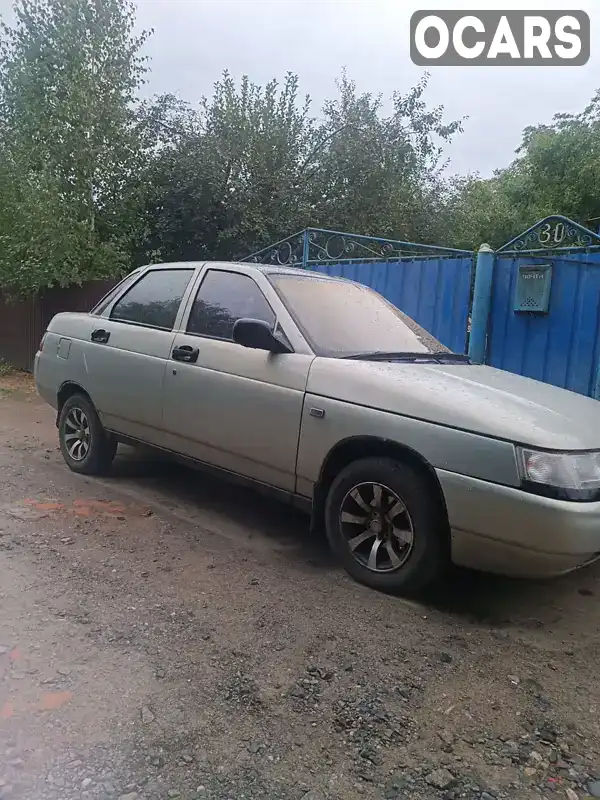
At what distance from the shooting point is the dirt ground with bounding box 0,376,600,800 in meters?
2.14

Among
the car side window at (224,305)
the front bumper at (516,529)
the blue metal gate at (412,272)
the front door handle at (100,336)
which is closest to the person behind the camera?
the front bumper at (516,529)

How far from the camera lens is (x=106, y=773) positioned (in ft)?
6.84

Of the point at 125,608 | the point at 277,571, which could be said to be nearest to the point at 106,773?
the point at 125,608

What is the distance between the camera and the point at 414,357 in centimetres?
399

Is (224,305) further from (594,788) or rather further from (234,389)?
(594,788)

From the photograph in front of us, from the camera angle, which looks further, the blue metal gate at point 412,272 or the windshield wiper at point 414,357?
the blue metal gate at point 412,272

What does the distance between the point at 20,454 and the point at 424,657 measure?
15.1 ft

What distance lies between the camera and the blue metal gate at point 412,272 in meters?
6.35

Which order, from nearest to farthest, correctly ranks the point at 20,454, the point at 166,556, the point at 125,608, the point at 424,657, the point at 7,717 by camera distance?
the point at 7,717 < the point at 424,657 < the point at 125,608 < the point at 166,556 < the point at 20,454

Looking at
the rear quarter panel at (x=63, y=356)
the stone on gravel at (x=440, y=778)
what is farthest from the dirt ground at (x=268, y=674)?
the rear quarter panel at (x=63, y=356)

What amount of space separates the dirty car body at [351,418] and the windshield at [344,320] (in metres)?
0.01

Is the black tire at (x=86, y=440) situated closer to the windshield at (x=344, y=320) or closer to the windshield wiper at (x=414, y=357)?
the windshield at (x=344, y=320)

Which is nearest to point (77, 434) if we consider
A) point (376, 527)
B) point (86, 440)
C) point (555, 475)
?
point (86, 440)

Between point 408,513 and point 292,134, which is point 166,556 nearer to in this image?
point 408,513
